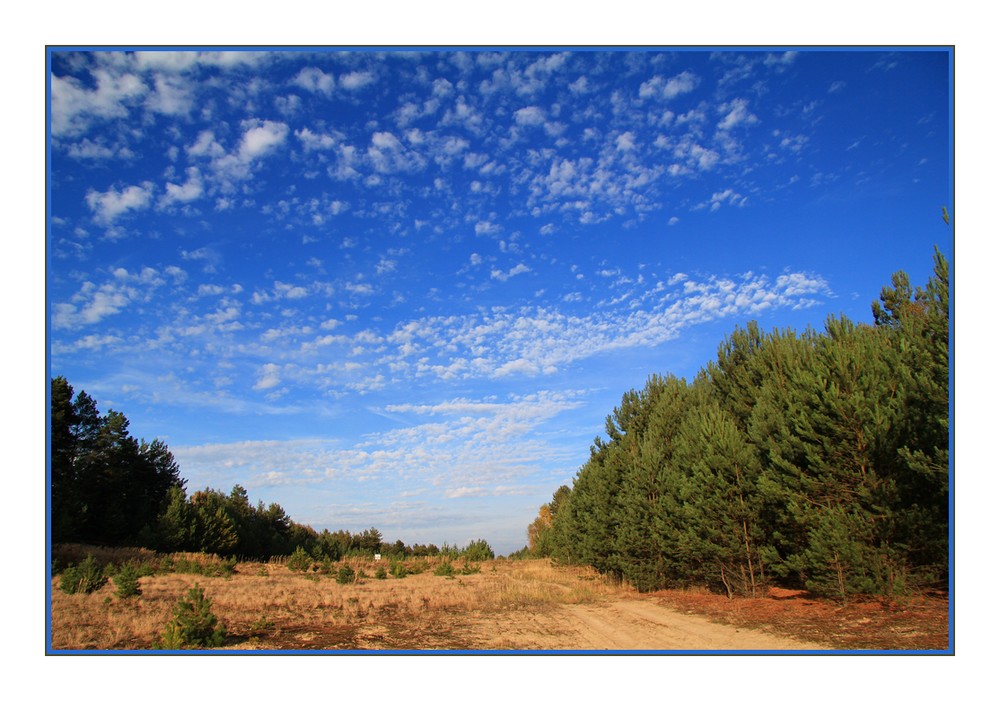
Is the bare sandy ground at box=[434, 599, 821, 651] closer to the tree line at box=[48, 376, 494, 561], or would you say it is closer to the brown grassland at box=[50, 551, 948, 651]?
the brown grassland at box=[50, 551, 948, 651]

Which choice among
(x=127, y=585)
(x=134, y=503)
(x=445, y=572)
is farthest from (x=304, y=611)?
(x=134, y=503)

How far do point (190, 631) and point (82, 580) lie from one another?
5.30 m

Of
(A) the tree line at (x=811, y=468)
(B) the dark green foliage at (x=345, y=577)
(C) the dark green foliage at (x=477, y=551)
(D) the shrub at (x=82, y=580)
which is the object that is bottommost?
(C) the dark green foliage at (x=477, y=551)

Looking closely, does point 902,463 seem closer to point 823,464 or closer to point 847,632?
point 823,464

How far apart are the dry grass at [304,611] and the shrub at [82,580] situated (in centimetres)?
24

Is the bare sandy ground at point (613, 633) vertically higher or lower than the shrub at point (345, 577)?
higher

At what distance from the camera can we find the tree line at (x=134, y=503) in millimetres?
19436

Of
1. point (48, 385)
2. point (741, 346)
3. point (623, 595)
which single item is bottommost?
point (623, 595)

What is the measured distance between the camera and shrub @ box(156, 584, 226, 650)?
848 centimetres

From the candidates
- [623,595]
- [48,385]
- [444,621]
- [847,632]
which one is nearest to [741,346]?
[623,595]

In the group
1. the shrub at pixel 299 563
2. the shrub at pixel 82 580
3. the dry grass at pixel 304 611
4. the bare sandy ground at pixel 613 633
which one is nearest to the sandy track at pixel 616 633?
the bare sandy ground at pixel 613 633

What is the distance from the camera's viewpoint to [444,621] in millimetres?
11812

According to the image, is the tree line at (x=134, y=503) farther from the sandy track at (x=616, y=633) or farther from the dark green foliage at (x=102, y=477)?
the sandy track at (x=616, y=633)

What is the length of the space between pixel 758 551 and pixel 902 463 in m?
4.65
